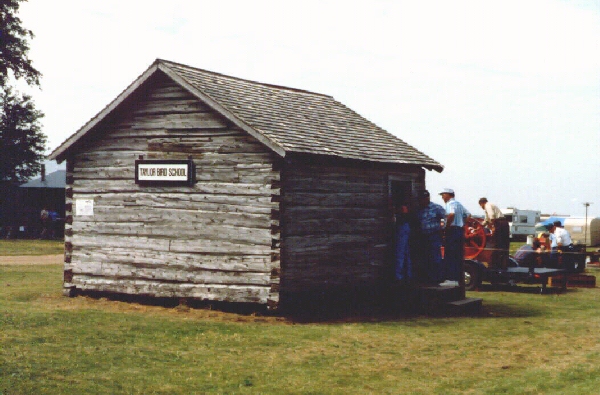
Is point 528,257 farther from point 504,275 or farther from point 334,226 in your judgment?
point 334,226

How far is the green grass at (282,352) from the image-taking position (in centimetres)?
910

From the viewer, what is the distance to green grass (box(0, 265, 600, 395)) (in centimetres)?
910

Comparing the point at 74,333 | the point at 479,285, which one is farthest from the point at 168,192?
the point at 479,285

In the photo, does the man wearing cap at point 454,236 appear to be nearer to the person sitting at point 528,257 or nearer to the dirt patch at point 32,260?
the person sitting at point 528,257

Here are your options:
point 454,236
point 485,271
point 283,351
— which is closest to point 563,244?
point 485,271

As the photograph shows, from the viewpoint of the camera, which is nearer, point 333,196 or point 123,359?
point 123,359

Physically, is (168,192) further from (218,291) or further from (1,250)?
(1,250)

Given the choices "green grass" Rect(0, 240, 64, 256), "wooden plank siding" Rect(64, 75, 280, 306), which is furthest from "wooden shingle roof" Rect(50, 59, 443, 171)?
"green grass" Rect(0, 240, 64, 256)

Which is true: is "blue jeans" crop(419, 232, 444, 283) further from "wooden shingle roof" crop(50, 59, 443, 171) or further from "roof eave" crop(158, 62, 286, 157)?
"roof eave" crop(158, 62, 286, 157)

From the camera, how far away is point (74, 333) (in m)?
12.3

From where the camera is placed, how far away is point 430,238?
17.0 m

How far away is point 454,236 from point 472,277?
14.7ft

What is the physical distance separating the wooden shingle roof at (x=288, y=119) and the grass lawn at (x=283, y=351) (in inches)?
139

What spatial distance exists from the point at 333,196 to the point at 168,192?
11.4 ft
